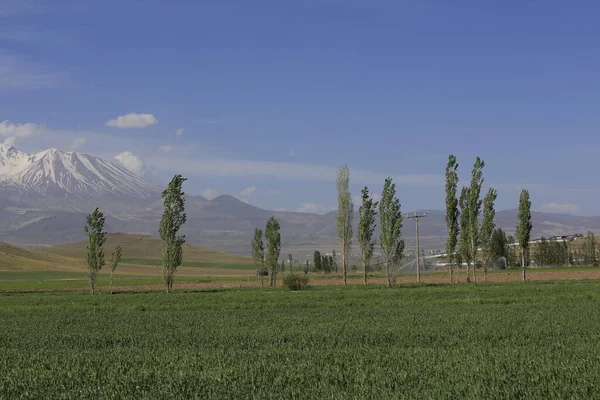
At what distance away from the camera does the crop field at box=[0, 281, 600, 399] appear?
1656cm

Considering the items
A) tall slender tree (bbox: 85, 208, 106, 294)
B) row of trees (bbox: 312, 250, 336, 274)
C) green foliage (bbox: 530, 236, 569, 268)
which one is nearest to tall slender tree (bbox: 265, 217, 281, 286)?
tall slender tree (bbox: 85, 208, 106, 294)

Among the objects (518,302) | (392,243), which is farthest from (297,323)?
(392,243)

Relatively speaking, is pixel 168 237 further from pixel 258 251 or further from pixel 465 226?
pixel 465 226

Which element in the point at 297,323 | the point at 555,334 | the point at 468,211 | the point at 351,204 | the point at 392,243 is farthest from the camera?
the point at 351,204

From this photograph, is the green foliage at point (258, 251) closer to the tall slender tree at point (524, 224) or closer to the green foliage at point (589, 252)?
the tall slender tree at point (524, 224)

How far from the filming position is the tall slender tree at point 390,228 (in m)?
75.9

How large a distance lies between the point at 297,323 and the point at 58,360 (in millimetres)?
13368

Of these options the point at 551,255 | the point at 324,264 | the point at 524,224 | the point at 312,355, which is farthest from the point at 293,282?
the point at 551,255

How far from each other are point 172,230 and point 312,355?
57.7m

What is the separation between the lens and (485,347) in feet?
75.0

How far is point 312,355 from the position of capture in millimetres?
21656

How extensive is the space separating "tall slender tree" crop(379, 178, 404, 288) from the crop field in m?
35.6

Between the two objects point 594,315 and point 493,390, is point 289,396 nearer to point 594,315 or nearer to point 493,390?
point 493,390

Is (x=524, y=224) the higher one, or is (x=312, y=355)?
(x=524, y=224)
